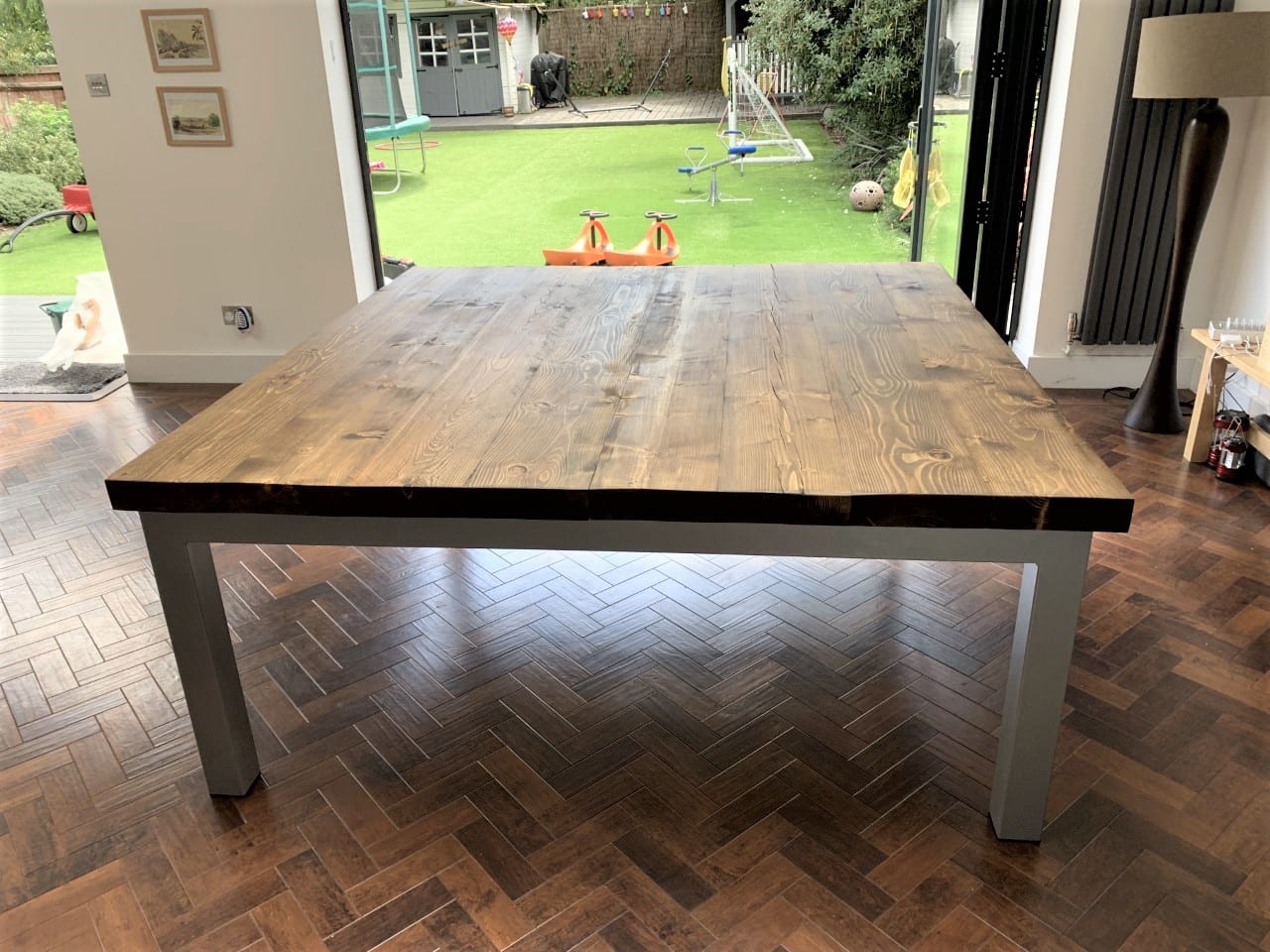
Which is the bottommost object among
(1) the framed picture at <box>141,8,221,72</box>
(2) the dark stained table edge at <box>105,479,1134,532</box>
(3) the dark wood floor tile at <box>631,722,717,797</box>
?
(3) the dark wood floor tile at <box>631,722,717,797</box>

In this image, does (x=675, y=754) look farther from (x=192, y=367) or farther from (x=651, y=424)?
(x=192, y=367)

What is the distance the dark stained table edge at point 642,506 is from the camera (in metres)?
1.56

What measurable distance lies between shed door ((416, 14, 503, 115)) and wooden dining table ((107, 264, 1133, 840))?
8508 millimetres

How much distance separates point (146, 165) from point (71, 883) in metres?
3.63

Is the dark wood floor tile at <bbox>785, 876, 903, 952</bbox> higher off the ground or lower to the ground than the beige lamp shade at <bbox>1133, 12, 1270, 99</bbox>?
lower

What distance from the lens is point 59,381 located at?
488 centimetres

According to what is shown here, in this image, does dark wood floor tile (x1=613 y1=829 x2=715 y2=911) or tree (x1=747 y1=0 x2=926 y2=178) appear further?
tree (x1=747 y1=0 x2=926 y2=178)

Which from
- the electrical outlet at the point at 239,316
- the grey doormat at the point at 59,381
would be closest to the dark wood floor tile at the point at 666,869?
the electrical outlet at the point at 239,316

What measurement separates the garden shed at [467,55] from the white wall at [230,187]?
5.64 m

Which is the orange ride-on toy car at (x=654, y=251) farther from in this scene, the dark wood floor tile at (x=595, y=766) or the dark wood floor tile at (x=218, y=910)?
the dark wood floor tile at (x=218, y=910)

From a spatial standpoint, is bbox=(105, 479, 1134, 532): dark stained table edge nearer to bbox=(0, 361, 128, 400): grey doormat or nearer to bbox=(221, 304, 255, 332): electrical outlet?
bbox=(221, 304, 255, 332): electrical outlet

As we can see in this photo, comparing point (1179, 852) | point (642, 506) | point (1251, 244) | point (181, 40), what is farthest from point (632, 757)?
point (181, 40)

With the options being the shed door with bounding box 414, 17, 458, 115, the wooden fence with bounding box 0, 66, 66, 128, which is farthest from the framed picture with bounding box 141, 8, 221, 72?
the shed door with bounding box 414, 17, 458, 115

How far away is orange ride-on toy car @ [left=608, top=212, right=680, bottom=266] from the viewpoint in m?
5.27
